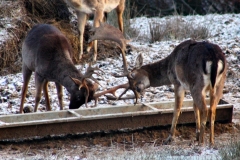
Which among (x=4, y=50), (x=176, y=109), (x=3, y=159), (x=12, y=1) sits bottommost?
(x=3, y=159)

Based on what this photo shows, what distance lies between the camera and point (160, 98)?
10.6 metres

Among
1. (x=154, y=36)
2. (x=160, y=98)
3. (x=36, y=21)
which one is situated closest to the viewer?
(x=160, y=98)

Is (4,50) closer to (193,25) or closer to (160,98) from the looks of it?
(160,98)

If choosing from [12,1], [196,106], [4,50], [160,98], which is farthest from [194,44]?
[12,1]

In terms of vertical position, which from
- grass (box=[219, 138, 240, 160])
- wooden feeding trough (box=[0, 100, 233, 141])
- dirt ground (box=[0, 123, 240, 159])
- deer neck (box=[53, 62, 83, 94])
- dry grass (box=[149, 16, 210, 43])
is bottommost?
dirt ground (box=[0, 123, 240, 159])

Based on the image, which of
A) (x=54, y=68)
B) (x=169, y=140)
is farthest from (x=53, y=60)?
(x=169, y=140)

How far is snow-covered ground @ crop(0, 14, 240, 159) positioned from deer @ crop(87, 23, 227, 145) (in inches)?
29.5

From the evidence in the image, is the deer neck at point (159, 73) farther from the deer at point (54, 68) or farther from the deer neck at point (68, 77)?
the deer neck at point (68, 77)

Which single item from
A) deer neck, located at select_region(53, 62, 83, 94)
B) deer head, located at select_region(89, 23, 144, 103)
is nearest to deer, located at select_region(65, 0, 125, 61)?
deer neck, located at select_region(53, 62, 83, 94)

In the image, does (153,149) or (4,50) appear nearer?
(153,149)

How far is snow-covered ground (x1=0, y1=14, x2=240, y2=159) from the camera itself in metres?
10.3

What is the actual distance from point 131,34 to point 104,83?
3.41 metres

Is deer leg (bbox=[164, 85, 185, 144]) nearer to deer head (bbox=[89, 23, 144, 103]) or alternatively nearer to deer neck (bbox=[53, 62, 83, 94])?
deer head (bbox=[89, 23, 144, 103])

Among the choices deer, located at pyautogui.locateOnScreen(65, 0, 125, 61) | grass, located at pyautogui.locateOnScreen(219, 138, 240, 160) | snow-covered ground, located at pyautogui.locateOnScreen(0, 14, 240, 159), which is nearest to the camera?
grass, located at pyautogui.locateOnScreen(219, 138, 240, 160)
